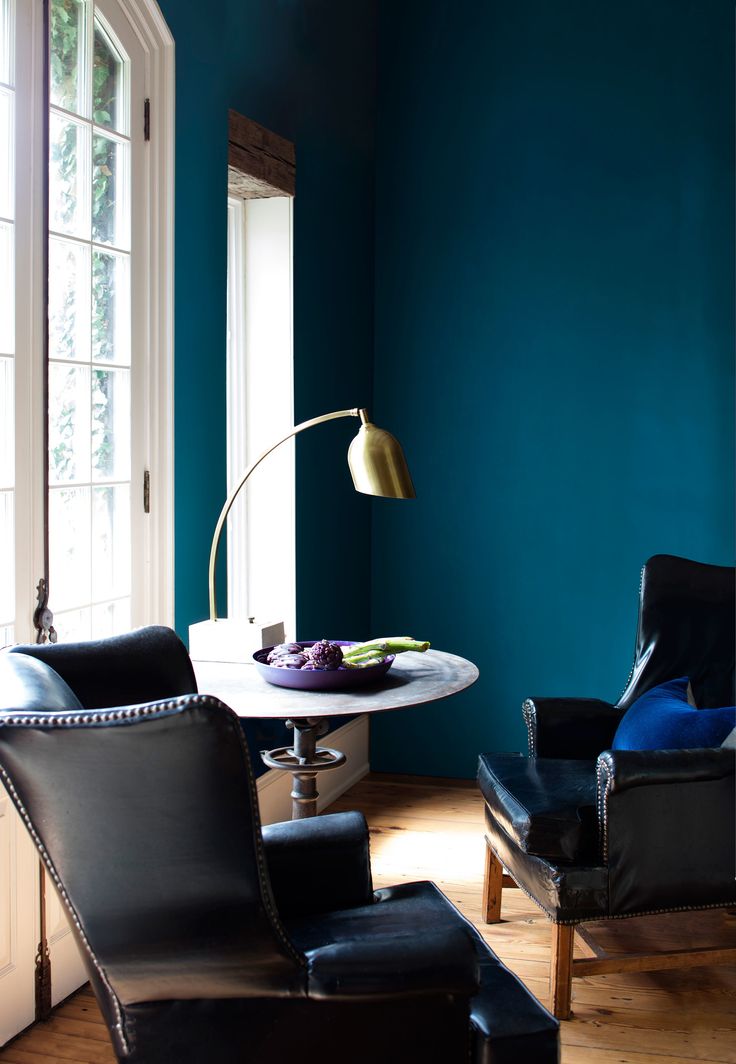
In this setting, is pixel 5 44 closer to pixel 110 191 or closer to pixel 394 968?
pixel 110 191

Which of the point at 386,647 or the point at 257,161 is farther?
the point at 257,161

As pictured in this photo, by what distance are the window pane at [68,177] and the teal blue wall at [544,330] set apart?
1943mm

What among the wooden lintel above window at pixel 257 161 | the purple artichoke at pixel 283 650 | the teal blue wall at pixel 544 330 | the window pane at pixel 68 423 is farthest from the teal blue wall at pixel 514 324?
the window pane at pixel 68 423

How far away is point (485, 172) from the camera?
4.25 metres

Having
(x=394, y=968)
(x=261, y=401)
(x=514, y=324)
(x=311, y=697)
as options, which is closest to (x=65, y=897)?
(x=394, y=968)

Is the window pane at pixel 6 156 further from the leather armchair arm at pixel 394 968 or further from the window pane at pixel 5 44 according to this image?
the leather armchair arm at pixel 394 968

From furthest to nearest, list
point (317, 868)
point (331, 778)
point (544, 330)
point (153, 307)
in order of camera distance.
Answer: point (544, 330) → point (331, 778) → point (153, 307) → point (317, 868)

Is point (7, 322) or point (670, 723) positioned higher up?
point (7, 322)

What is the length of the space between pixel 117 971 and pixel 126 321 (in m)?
1.72

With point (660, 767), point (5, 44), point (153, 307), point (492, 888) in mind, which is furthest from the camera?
point (492, 888)

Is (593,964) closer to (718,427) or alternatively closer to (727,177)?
(718,427)

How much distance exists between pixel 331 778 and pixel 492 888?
1.16 metres

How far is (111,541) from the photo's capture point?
2.76 m

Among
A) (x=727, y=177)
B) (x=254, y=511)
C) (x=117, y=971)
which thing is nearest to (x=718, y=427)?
(x=727, y=177)
